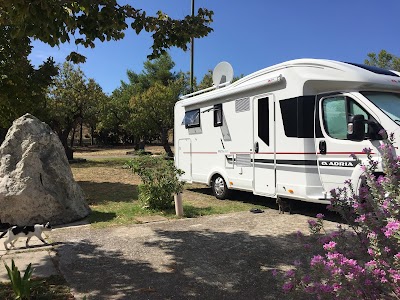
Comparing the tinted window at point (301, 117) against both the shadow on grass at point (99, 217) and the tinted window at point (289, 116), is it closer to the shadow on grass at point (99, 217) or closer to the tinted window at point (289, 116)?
the tinted window at point (289, 116)

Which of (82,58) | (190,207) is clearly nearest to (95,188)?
(190,207)

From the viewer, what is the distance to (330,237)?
2689 mm

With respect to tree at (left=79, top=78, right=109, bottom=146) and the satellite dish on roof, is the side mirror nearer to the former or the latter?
the satellite dish on roof

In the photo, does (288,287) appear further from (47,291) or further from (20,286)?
(47,291)

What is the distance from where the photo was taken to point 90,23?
5.29 m

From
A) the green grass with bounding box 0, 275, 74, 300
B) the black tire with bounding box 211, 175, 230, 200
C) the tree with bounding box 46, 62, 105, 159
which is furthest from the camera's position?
the tree with bounding box 46, 62, 105, 159

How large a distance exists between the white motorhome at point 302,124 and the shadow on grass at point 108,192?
2732 mm

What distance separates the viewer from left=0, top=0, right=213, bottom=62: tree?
14.0 feet

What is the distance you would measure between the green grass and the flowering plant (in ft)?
8.38

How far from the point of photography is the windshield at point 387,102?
21.2ft

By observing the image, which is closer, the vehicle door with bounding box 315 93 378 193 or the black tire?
the vehicle door with bounding box 315 93 378 193

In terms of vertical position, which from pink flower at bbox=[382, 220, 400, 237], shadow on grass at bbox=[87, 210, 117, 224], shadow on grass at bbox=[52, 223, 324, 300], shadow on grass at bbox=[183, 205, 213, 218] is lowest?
shadow on grass at bbox=[52, 223, 324, 300]

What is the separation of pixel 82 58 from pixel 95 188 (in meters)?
7.29

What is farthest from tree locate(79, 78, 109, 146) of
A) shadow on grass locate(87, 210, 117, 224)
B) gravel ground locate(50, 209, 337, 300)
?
gravel ground locate(50, 209, 337, 300)
